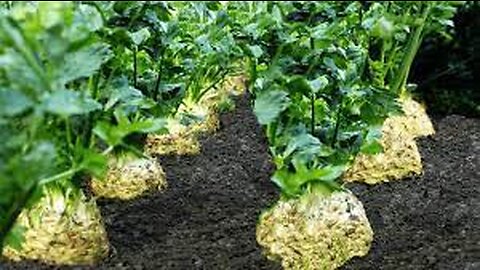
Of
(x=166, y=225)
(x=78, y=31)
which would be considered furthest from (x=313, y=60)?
(x=78, y=31)

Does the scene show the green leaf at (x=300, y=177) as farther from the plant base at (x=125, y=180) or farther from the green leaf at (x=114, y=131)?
the plant base at (x=125, y=180)

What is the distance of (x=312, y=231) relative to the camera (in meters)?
3.26

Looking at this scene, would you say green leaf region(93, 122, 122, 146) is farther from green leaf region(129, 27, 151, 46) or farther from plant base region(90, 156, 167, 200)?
plant base region(90, 156, 167, 200)

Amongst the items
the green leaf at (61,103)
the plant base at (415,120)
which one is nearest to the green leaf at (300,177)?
the green leaf at (61,103)

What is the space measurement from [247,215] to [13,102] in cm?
170

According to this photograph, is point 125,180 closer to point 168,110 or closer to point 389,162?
point 168,110

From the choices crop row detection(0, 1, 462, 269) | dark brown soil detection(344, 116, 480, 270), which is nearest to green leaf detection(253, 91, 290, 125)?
crop row detection(0, 1, 462, 269)

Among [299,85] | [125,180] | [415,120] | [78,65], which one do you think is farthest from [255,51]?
[415,120]

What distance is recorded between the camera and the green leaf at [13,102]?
2.27 m

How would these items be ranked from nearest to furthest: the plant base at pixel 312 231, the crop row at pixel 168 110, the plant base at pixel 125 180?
the crop row at pixel 168 110 < the plant base at pixel 312 231 < the plant base at pixel 125 180

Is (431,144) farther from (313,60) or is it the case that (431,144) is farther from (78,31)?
(78,31)

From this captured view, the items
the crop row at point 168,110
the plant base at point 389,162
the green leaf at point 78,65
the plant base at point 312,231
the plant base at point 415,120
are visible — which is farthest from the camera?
the plant base at point 415,120

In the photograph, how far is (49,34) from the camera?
91.9 inches

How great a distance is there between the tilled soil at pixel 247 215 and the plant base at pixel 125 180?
4cm
